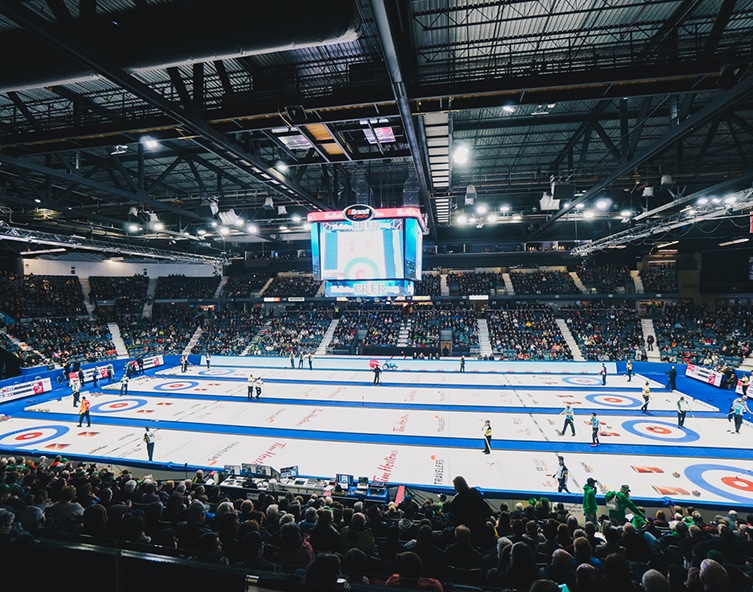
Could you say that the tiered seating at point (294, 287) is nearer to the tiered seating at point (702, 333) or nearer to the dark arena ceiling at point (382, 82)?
the dark arena ceiling at point (382, 82)

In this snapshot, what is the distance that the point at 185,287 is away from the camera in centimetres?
4447

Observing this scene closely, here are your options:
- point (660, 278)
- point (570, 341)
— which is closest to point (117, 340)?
point (570, 341)

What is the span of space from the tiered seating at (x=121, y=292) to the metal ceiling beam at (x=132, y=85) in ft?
121

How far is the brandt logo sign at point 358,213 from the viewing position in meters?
14.5

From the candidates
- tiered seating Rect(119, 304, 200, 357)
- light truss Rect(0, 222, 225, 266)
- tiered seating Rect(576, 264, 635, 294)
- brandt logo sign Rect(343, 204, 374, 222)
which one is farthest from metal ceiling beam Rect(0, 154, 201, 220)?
tiered seating Rect(576, 264, 635, 294)

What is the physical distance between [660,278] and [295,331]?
37654 millimetres

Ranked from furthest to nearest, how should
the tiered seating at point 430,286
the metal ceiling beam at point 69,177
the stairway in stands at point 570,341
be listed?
1. the tiered seating at point 430,286
2. the stairway in stands at point 570,341
3. the metal ceiling beam at point 69,177

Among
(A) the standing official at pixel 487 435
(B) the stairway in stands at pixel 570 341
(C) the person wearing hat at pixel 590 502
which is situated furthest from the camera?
(B) the stairway in stands at pixel 570 341

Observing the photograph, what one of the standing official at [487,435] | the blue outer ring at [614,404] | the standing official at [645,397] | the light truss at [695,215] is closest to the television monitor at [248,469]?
the standing official at [487,435]

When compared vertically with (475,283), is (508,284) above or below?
below

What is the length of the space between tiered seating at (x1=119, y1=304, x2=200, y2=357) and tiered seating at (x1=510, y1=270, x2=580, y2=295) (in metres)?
35.7

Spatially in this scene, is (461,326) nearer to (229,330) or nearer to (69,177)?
(229,330)

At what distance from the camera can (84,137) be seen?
9812mm

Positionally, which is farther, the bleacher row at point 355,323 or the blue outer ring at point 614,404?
the bleacher row at point 355,323
